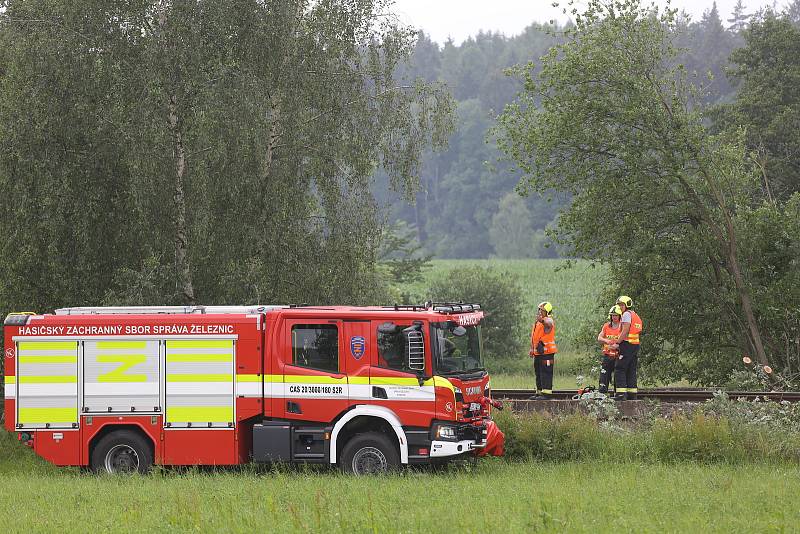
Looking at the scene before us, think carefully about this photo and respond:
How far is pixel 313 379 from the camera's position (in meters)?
14.6

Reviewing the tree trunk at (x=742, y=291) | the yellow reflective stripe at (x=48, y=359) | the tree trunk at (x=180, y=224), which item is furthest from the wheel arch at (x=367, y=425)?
the tree trunk at (x=742, y=291)

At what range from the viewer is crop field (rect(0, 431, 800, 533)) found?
10562mm

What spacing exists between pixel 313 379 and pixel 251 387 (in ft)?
2.92

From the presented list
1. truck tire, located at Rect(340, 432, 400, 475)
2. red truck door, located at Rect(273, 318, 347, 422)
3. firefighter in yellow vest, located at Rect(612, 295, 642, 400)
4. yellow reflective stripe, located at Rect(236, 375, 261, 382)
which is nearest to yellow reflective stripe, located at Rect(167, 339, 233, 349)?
yellow reflective stripe, located at Rect(236, 375, 261, 382)

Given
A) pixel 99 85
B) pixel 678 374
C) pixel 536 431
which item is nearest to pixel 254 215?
pixel 99 85

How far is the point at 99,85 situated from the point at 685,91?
13348mm

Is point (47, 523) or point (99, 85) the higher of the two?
point (99, 85)

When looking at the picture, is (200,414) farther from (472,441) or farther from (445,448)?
(472,441)

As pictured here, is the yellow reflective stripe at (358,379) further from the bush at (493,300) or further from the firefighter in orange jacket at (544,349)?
the bush at (493,300)

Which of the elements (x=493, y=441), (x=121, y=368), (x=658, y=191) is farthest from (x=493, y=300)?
(x=121, y=368)

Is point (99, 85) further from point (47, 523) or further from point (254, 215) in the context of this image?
point (47, 523)

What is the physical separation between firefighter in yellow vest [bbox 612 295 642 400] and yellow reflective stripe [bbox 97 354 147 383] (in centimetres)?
806

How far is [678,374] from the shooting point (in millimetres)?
27266

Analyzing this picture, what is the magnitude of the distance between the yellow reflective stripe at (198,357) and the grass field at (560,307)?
15106 millimetres
